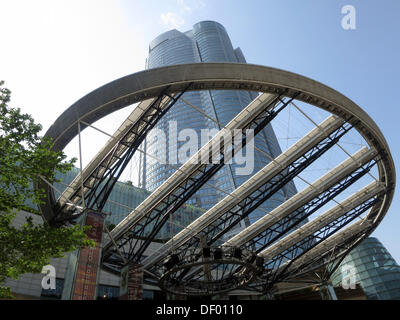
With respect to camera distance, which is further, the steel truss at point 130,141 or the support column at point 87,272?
the steel truss at point 130,141

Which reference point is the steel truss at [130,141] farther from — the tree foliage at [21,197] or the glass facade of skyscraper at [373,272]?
the glass facade of skyscraper at [373,272]

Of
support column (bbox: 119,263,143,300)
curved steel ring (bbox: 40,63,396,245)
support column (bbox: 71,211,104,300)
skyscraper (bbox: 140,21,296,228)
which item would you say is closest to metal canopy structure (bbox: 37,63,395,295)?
curved steel ring (bbox: 40,63,396,245)

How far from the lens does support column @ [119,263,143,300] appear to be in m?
18.9

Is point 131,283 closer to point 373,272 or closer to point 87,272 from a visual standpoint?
point 87,272

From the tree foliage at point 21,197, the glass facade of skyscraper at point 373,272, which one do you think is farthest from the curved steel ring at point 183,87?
the glass facade of skyscraper at point 373,272

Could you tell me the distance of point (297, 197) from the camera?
2791cm

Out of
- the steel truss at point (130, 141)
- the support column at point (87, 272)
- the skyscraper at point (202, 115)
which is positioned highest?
the skyscraper at point (202, 115)

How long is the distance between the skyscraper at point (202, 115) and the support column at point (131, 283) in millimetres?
24194

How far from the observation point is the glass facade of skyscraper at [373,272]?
2170 inches

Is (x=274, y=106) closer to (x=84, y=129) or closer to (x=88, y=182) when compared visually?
(x=84, y=129)

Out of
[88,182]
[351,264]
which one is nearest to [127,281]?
[88,182]

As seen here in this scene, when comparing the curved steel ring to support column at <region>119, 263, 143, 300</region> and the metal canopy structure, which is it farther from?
support column at <region>119, 263, 143, 300</region>

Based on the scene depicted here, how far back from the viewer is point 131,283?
68.5 ft
